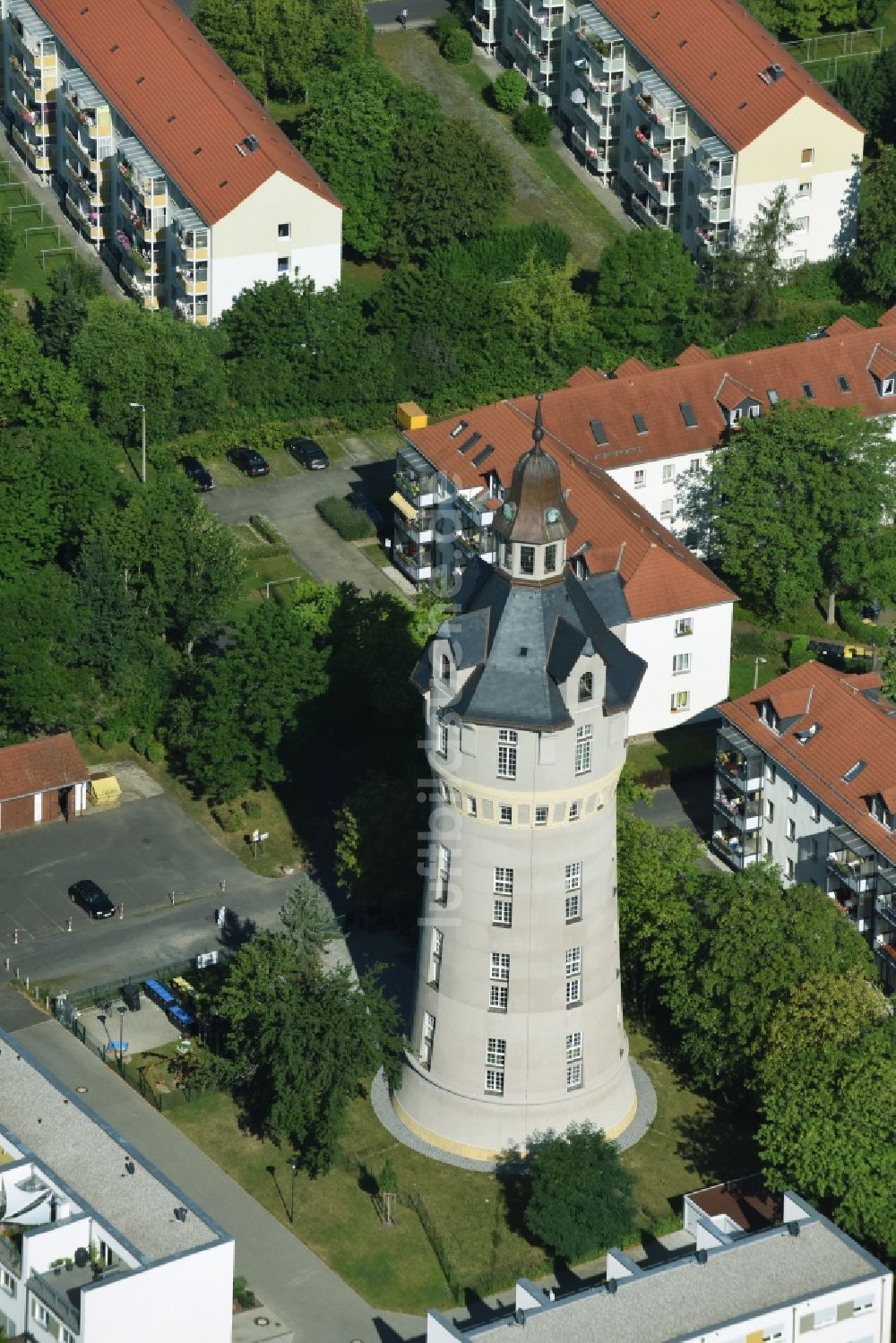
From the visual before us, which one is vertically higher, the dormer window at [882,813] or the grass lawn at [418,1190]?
the dormer window at [882,813]

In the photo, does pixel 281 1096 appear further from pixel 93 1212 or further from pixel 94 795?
pixel 94 795

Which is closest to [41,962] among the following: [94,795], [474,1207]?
[94,795]

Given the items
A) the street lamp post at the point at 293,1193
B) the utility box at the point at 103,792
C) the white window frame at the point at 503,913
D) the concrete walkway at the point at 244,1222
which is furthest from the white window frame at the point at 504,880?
the utility box at the point at 103,792

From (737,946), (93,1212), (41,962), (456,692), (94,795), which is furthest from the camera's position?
(94,795)

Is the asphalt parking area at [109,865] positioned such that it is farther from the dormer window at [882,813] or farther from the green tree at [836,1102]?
the green tree at [836,1102]

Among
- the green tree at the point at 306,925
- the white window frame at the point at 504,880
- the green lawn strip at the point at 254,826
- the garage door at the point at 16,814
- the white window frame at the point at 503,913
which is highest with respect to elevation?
the white window frame at the point at 504,880

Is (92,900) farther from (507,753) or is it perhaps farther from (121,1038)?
(507,753)

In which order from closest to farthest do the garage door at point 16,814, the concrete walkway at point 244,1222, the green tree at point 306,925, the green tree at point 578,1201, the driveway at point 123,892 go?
the concrete walkway at point 244,1222, the green tree at point 578,1201, the green tree at point 306,925, the driveway at point 123,892, the garage door at point 16,814
